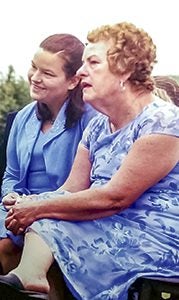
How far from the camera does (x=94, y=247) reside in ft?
7.82

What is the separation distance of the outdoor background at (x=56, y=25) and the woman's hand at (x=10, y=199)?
282 millimetres

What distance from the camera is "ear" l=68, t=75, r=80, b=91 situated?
95.8 inches

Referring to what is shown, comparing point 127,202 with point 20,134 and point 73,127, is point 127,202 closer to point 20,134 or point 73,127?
point 73,127

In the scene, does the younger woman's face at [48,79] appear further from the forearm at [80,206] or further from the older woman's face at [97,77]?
the forearm at [80,206]

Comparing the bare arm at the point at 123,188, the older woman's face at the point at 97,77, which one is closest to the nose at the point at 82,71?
the older woman's face at the point at 97,77

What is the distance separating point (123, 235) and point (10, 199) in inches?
19.0

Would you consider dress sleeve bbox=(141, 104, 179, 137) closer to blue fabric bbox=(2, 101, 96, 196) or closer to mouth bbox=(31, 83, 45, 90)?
blue fabric bbox=(2, 101, 96, 196)

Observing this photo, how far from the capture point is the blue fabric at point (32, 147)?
8.13 feet

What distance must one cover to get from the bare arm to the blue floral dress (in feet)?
0.08

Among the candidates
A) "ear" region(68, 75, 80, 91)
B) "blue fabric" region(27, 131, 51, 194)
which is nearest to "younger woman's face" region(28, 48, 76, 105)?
"ear" region(68, 75, 80, 91)

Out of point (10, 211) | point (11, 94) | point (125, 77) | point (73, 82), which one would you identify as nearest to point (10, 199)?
point (10, 211)

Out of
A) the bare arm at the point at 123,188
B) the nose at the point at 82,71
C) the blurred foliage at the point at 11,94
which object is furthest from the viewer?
the blurred foliage at the point at 11,94

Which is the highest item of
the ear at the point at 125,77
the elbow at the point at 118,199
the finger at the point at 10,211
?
the ear at the point at 125,77

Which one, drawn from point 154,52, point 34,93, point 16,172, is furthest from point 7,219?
point 154,52
